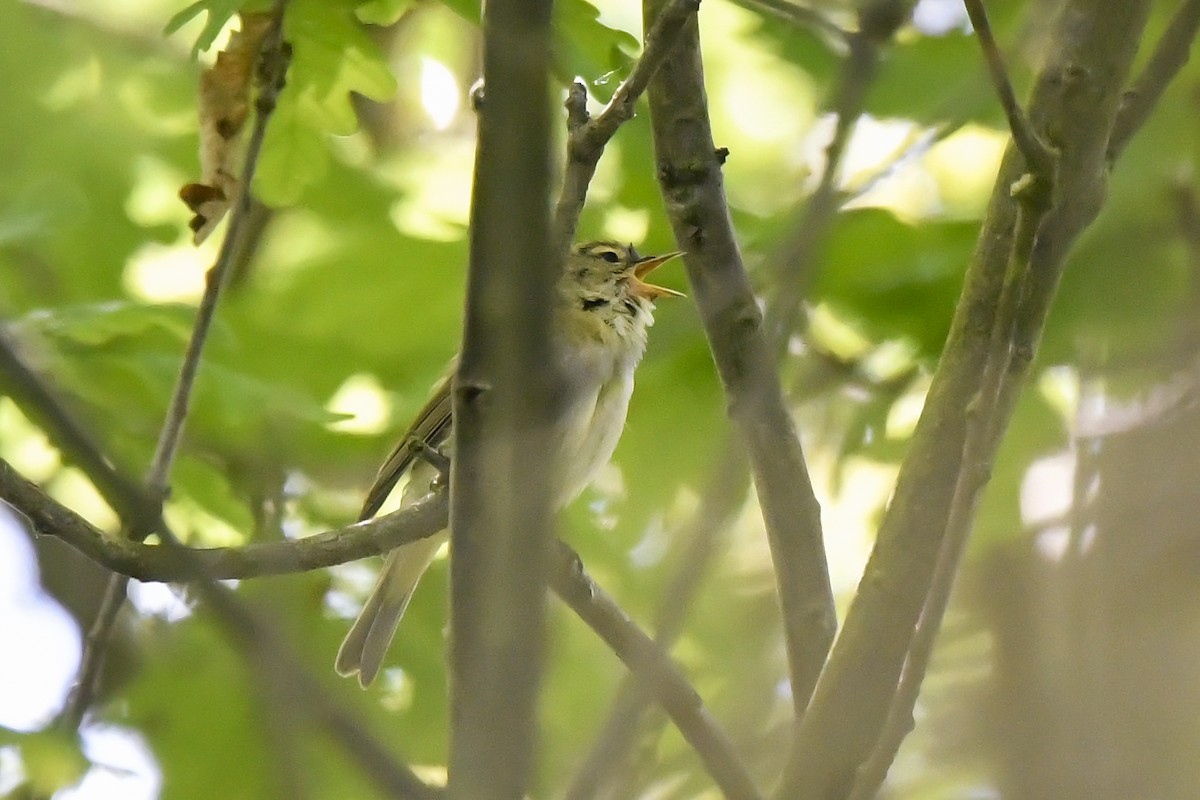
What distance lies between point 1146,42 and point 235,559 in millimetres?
2573

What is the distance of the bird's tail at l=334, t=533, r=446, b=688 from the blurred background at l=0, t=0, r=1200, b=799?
10 centimetres

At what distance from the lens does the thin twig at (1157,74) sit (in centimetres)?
292

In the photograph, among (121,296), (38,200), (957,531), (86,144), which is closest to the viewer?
(957,531)

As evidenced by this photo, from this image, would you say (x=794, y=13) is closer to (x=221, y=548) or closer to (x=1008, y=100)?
(x=1008, y=100)

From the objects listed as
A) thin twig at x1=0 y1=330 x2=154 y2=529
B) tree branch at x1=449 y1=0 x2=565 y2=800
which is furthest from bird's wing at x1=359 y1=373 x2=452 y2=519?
tree branch at x1=449 y1=0 x2=565 y2=800

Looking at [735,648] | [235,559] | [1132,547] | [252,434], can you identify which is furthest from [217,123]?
[1132,547]

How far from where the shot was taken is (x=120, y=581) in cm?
323

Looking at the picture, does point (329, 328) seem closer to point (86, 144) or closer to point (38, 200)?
point (38, 200)

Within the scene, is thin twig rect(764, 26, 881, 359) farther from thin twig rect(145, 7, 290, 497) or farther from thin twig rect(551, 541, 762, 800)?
thin twig rect(145, 7, 290, 497)

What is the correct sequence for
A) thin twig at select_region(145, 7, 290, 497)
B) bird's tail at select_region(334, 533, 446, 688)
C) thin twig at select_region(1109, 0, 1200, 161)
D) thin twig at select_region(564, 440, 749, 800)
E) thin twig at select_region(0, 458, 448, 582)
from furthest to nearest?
bird's tail at select_region(334, 533, 446, 688)
thin twig at select_region(145, 7, 290, 497)
thin twig at select_region(1109, 0, 1200, 161)
thin twig at select_region(0, 458, 448, 582)
thin twig at select_region(564, 440, 749, 800)

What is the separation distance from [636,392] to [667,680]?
1.38 metres

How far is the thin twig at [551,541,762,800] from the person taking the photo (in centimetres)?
295

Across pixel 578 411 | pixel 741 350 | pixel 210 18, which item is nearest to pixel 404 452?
pixel 578 411

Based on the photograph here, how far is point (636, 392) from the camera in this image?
4223 millimetres
